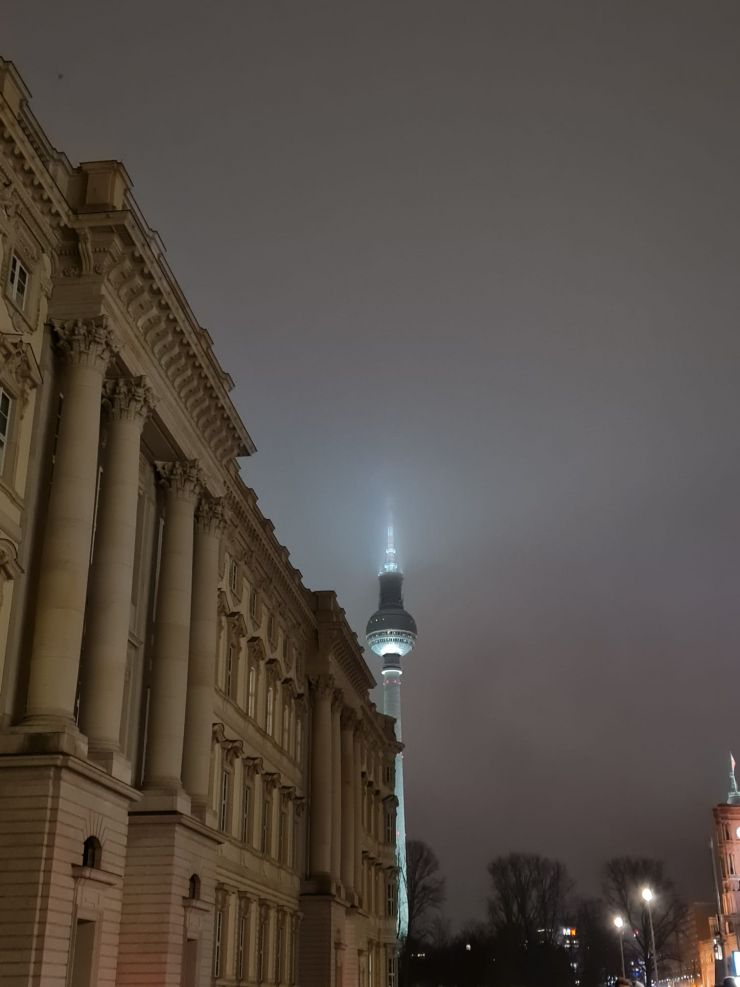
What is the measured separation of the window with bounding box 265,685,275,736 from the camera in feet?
162

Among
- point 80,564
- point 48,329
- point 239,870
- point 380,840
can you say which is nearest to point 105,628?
point 80,564

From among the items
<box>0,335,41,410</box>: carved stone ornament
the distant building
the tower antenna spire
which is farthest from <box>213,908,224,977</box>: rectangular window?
the tower antenna spire

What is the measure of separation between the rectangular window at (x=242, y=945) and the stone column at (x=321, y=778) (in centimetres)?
1204

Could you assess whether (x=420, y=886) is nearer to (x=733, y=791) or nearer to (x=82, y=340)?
(x=733, y=791)

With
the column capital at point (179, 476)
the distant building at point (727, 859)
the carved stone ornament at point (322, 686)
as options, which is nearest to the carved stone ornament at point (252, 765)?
the carved stone ornament at point (322, 686)

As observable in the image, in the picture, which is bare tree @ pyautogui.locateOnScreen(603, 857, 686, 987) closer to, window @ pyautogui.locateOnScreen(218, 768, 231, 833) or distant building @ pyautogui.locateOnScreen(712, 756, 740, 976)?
distant building @ pyautogui.locateOnScreen(712, 756, 740, 976)

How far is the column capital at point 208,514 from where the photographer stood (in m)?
37.4

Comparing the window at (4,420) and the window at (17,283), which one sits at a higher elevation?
the window at (17,283)

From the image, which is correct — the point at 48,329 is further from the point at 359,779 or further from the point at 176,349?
the point at 359,779

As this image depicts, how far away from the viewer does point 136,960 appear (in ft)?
96.1

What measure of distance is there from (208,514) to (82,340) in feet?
34.1

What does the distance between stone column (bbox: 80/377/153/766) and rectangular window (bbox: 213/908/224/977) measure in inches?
562

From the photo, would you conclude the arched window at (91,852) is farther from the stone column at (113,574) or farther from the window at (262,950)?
the window at (262,950)

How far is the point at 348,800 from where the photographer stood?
64.0m
